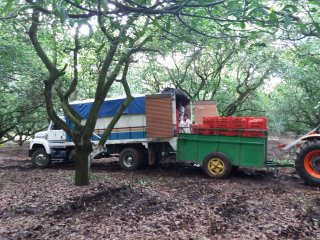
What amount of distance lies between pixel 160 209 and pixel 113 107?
7.01m

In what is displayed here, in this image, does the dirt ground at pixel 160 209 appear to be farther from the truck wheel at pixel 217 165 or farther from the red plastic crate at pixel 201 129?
the red plastic crate at pixel 201 129

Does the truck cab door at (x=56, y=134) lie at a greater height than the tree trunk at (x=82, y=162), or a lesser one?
greater

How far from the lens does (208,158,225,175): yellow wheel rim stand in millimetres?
10328

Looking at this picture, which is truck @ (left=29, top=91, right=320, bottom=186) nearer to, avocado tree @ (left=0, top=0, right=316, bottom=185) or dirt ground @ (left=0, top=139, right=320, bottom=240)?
dirt ground @ (left=0, top=139, right=320, bottom=240)

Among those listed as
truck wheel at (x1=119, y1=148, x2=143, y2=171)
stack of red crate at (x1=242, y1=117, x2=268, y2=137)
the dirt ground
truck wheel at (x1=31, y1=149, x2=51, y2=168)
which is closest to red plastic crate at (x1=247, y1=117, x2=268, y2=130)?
stack of red crate at (x1=242, y1=117, x2=268, y2=137)

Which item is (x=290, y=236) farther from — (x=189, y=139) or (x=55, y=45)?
(x=55, y=45)

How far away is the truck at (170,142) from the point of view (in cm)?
973

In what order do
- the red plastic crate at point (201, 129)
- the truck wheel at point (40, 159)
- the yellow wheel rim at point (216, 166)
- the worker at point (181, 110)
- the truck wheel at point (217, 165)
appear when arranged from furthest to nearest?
the truck wheel at point (40, 159)
the worker at point (181, 110)
the red plastic crate at point (201, 129)
the yellow wheel rim at point (216, 166)
the truck wheel at point (217, 165)

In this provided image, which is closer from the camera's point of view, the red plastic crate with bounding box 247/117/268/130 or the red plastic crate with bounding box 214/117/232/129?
the red plastic crate with bounding box 247/117/268/130

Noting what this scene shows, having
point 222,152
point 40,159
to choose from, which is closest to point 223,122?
point 222,152

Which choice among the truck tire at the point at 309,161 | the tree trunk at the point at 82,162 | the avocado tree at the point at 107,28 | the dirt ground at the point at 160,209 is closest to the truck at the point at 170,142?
the truck tire at the point at 309,161

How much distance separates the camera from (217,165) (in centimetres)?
1039

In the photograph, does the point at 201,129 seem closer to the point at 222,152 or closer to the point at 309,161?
the point at 222,152

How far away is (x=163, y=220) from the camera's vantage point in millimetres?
5770
